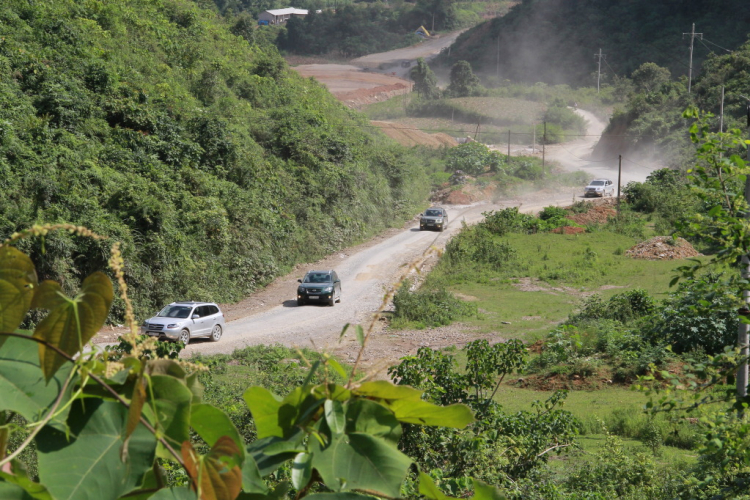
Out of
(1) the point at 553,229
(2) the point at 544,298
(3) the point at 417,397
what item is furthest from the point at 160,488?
(1) the point at 553,229

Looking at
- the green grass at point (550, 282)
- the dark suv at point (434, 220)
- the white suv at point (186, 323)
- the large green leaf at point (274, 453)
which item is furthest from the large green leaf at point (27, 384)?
the dark suv at point (434, 220)

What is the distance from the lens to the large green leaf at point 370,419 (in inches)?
56.2

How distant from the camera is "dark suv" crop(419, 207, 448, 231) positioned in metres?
40.2

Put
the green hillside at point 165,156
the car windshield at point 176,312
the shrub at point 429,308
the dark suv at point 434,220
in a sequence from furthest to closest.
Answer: the dark suv at point 434,220
the shrub at point 429,308
the green hillside at point 165,156
the car windshield at point 176,312

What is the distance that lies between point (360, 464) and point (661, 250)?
34.9 m

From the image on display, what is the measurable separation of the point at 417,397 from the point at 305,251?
101 ft

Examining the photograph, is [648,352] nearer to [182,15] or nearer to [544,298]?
[544,298]

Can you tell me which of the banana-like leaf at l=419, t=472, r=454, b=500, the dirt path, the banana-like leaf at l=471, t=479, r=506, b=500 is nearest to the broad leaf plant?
the banana-like leaf at l=419, t=472, r=454, b=500

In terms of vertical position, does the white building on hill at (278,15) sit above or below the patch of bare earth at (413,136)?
above

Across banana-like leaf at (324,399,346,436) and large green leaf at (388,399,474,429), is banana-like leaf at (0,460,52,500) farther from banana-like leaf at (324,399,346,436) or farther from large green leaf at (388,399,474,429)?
large green leaf at (388,399,474,429)

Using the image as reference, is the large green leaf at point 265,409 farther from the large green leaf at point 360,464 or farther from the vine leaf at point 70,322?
the vine leaf at point 70,322

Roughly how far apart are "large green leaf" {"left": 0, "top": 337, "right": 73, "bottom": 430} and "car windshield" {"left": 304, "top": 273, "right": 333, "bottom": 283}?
80.7 feet

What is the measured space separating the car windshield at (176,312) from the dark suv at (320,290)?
6190 mm

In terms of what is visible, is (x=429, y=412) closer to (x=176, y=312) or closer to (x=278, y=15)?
(x=176, y=312)
